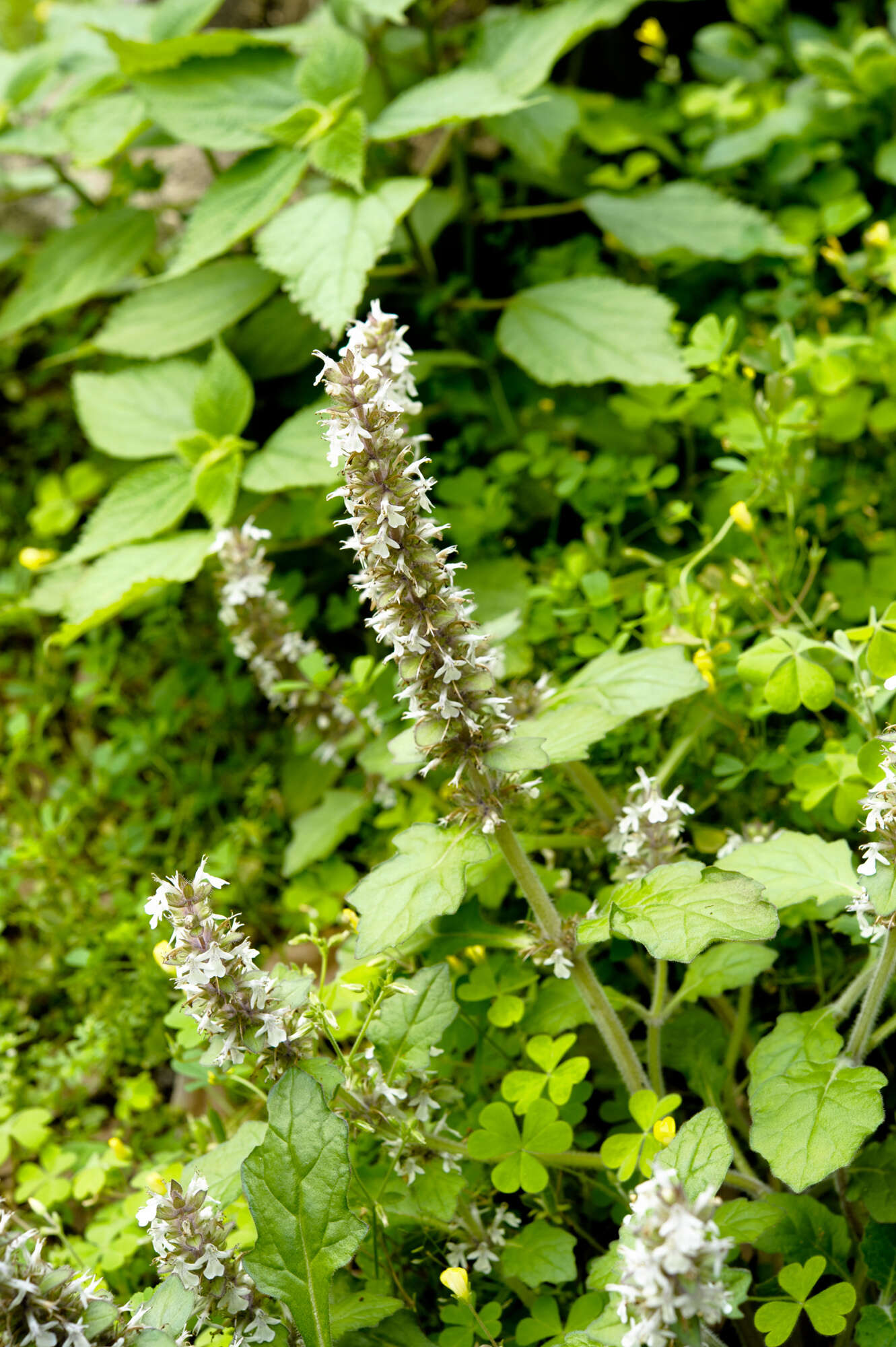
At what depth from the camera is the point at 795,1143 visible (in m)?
1.15

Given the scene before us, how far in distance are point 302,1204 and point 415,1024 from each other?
25 centimetres

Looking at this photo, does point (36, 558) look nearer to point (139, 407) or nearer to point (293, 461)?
point (139, 407)

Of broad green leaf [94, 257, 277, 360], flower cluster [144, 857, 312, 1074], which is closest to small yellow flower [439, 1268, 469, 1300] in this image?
flower cluster [144, 857, 312, 1074]

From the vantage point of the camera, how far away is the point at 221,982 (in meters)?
1.19

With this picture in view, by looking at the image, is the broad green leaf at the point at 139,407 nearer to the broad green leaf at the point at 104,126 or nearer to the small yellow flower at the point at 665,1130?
the broad green leaf at the point at 104,126

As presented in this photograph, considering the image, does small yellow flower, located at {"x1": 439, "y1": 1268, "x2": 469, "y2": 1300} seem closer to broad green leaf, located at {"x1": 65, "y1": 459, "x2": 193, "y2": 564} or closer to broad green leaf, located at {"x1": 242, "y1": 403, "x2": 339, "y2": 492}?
broad green leaf, located at {"x1": 242, "y1": 403, "x2": 339, "y2": 492}

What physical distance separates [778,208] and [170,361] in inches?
60.9

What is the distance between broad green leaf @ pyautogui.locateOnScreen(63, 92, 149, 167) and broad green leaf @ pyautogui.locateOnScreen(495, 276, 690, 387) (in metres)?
0.95

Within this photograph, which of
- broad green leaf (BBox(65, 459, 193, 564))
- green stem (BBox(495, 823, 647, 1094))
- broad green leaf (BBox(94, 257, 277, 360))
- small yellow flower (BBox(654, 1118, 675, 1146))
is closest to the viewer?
small yellow flower (BBox(654, 1118, 675, 1146))

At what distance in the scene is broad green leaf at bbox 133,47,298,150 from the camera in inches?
91.9

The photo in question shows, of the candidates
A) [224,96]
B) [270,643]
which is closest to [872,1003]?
[270,643]

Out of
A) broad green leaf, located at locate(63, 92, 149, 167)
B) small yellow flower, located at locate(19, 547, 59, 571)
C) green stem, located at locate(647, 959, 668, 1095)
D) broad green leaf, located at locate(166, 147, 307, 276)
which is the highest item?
broad green leaf, located at locate(63, 92, 149, 167)

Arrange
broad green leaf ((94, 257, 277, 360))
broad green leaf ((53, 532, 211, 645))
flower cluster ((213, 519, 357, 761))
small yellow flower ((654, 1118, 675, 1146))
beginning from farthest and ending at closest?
broad green leaf ((94, 257, 277, 360)), broad green leaf ((53, 532, 211, 645)), flower cluster ((213, 519, 357, 761)), small yellow flower ((654, 1118, 675, 1146))

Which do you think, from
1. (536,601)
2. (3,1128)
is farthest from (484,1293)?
(536,601)
